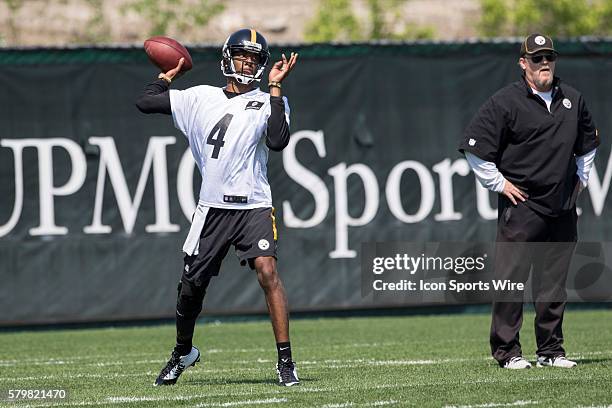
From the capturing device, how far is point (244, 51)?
25.8 ft

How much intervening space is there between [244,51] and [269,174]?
513cm

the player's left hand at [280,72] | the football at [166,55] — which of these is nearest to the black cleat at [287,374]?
the player's left hand at [280,72]

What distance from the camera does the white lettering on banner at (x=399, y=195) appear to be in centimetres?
1319

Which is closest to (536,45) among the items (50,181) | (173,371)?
(173,371)

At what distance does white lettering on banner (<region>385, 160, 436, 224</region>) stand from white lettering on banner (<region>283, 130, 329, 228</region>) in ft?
2.19

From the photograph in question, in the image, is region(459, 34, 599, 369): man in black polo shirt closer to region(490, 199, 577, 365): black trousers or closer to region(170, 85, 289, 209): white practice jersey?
region(490, 199, 577, 365): black trousers

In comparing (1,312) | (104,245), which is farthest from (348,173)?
(1,312)

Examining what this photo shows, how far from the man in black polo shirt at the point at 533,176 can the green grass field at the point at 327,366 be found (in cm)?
32

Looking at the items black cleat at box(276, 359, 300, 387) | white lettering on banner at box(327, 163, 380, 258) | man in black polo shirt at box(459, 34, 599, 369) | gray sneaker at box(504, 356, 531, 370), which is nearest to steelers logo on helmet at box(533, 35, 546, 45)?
man in black polo shirt at box(459, 34, 599, 369)

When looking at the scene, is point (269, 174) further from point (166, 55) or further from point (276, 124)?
point (276, 124)

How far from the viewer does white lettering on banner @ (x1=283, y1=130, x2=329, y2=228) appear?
42.7 feet

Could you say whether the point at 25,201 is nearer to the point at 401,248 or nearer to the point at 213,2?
the point at 401,248

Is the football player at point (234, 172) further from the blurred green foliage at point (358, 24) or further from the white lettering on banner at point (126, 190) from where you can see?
the blurred green foliage at point (358, 24)

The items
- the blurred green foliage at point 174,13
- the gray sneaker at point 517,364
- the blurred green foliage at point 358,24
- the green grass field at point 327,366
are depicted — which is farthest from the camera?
the blurred green foliage at point 358,24
